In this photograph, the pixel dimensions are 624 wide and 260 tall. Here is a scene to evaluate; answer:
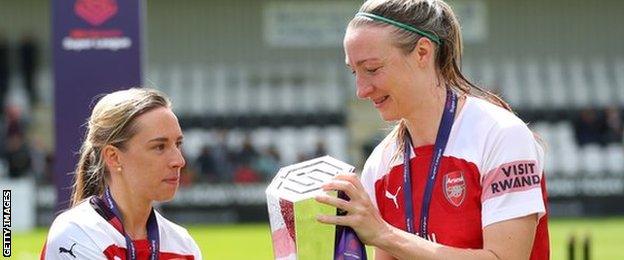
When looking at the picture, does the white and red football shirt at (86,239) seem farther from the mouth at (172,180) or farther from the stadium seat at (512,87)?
the stadium seat at (512,87)

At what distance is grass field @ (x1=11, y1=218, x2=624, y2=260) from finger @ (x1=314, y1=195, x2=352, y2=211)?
40.9ft

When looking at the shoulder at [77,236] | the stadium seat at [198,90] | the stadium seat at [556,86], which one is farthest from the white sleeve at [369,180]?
the stadium seat at [556,86]

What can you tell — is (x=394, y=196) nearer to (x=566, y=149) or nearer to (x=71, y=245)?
(x=71, y=245)

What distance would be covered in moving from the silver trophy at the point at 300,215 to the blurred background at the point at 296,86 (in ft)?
72.5

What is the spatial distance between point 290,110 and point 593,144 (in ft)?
20.8

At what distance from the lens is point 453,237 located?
3807mm

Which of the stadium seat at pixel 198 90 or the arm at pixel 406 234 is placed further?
the stadium seat at pixel 198 90

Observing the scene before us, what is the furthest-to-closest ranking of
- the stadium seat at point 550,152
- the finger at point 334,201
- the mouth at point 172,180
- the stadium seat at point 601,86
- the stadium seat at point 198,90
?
the stadium seat at point 601,86 → the stadium seat at point 198,90 → the stadium seat at point 550,152 → the mouth at point 172,180 → the finger at point 334,201

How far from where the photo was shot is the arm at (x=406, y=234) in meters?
3.55

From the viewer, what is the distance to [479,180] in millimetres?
3809

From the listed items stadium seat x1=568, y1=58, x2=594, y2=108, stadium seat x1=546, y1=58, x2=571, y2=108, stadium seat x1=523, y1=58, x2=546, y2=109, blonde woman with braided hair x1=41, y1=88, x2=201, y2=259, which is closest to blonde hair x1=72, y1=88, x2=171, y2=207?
blonde woman with braided hair x1=41, y1=88, x2=201, y2=259

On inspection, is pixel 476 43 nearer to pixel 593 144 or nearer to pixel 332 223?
pixel 593 144

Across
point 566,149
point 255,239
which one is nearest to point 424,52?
point 255,239

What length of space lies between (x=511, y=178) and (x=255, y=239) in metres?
17.7
